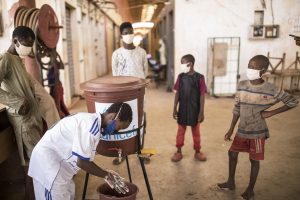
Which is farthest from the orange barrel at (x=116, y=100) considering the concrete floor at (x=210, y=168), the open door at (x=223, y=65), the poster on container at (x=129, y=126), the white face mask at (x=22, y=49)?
the open door at (x=223, y=65)

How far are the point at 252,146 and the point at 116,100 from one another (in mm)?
1458

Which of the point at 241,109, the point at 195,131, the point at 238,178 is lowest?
the point at 238,178

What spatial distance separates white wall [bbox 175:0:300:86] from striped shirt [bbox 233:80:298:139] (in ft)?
19.4

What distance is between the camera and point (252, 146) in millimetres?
2873

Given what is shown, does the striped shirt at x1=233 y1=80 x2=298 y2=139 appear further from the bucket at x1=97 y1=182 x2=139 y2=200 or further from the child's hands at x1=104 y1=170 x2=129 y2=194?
the child's hands at x1=104 y1=170 x2=129 y2=194

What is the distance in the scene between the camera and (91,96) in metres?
2.48

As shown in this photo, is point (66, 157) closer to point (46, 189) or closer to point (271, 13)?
point (46, 189)

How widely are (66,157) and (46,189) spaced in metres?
0.28

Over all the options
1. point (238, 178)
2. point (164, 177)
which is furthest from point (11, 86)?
point (238, 178)

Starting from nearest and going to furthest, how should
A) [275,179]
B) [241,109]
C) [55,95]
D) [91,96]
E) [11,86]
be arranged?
[91,96]
[11,86]
[241,109]
[275,179]
[55,95]

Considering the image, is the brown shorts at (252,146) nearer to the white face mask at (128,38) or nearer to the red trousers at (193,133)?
the red trousers at (193,133)

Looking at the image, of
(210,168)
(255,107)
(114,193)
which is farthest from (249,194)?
(114,193)

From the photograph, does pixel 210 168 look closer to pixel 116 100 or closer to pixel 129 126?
pixel 129 126

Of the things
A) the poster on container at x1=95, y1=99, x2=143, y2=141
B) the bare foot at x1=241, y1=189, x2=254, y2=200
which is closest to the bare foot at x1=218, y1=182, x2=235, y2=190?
the bare foot at x1=241, y1=189, x2=254, y2=200
